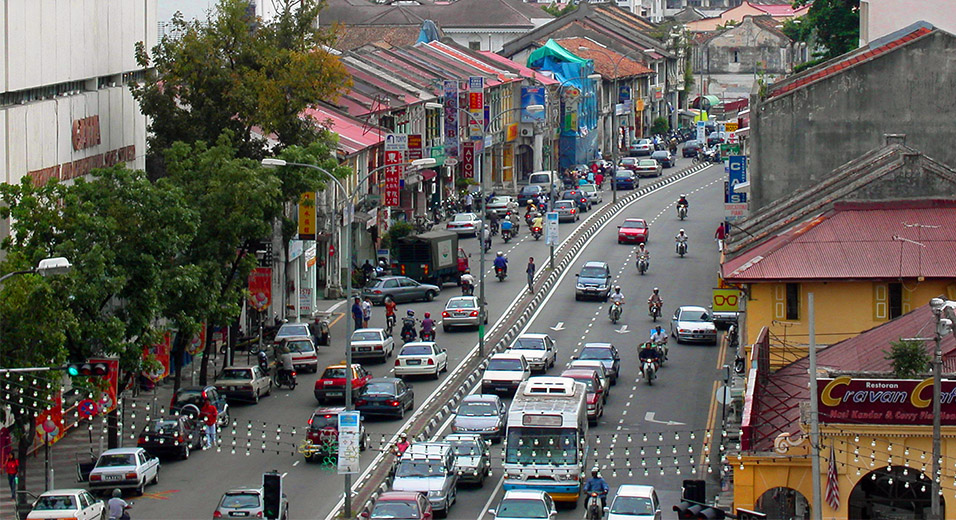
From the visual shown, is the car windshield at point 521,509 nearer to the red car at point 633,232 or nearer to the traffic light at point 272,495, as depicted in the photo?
the traffic light at point 272,495

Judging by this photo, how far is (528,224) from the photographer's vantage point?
98438 millimetres

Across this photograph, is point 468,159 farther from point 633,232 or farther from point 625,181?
point 633,232

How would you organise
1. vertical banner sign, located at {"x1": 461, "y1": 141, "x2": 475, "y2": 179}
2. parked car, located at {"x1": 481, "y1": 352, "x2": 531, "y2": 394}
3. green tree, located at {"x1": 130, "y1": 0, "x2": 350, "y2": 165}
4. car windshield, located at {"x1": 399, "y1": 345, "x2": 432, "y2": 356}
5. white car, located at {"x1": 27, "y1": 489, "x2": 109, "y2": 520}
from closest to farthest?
white car, located at {"x1": 27, "y1": 489, "x2": 109, "y2": 520} → parked car, located at {"x1": 481, "y1": 352, "x2": 531, "y2": 394} → car windshield, located at {"x1": 399, "y1": 345, "x2": 432, "y2": 356} → green tree, located at {"x1": 130, "y1": 0, "x2": 350, "y2": 165} → vertical banner sign, located at {"x1": 461, "y1": 141, "x2": 475, "y2": 179}

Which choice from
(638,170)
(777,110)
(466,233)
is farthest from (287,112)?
(638,170)

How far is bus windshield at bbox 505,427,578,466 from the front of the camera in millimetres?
45406

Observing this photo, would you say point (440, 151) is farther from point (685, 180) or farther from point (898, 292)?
point (898, 292)

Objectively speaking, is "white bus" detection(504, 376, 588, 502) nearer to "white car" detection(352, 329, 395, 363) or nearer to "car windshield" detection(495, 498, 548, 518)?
"car windshield" detection(495, 498, 548, 518)

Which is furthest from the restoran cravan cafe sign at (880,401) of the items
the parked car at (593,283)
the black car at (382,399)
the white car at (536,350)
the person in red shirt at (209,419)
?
the parked car at (593,283)

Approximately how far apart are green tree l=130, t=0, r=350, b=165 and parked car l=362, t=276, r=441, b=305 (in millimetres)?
14251

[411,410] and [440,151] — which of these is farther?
[440,151]

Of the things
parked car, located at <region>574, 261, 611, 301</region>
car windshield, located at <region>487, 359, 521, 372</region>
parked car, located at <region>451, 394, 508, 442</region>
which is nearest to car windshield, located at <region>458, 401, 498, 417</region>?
parked car, located at <region>451, 394, 508, 442</region>

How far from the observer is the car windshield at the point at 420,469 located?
4444 centimetres

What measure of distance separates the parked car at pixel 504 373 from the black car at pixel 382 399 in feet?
13.7

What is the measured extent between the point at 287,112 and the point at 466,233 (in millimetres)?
31831
